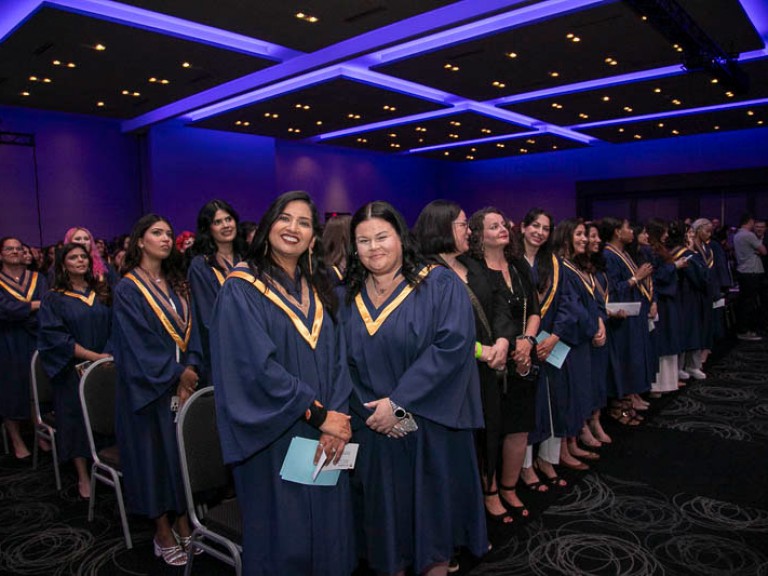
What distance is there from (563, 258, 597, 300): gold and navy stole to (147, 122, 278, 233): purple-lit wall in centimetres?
987

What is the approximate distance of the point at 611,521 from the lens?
3260mm

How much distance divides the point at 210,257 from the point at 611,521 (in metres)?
→ 2.71

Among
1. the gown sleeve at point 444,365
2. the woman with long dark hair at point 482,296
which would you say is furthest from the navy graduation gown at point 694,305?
the gown sleeve at point 444,365

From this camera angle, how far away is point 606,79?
31.6 feet

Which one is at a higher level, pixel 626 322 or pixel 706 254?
pixel 706 254

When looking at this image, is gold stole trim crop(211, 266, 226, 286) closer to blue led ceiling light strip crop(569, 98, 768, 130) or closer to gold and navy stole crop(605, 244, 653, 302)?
gold and navy stole crop(605, 244, 653, 302)

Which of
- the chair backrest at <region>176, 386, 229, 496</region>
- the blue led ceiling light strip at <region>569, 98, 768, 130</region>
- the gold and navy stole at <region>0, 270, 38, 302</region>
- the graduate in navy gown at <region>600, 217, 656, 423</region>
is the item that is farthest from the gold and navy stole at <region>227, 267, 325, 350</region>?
the blue led ceiling light strip at <region>569, 98, 768, 130</region>

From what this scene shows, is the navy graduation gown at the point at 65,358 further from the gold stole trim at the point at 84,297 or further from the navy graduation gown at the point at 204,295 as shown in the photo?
the navy graduation gown at the point at 204,295

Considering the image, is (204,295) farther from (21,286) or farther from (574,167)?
(574,167)

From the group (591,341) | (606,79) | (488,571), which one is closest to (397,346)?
(488,571)

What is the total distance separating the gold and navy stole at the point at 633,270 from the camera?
5.05 m

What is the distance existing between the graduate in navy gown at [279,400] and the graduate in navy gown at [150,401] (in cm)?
95

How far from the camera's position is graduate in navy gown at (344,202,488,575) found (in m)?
2.23

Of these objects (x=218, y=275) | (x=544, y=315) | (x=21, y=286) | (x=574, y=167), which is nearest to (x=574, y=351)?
(x=544, y=315)
